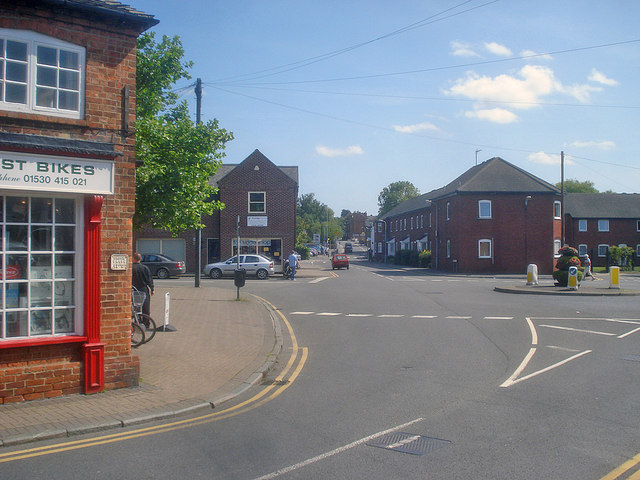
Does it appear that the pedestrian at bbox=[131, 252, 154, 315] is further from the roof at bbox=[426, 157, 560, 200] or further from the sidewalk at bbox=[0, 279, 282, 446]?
the roof at bbox=[426, 157, 560, 200]

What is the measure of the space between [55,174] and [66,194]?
0.34 metres

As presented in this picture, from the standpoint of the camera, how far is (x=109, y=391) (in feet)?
25.9

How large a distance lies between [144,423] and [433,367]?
4858 millimetres

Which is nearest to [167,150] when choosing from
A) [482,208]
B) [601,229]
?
[482,208]

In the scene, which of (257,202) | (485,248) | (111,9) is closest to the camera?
(111,9)

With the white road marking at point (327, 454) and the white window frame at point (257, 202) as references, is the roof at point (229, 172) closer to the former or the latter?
the white window frame at point (257, 202)

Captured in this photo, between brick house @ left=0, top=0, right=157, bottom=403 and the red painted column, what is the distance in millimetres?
13

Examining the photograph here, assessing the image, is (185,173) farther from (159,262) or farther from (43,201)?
(159,262)

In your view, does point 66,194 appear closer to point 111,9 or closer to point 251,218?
point 111,9

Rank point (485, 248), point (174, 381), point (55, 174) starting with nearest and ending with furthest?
1. point (55, 174)
2. point (174, 381)
3. point (485, 248)

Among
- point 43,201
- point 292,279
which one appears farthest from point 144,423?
point 292,279

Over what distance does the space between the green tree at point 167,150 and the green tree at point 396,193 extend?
110268 millimetres

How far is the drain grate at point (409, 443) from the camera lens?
5.50 metres

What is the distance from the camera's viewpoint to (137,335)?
1117cm
